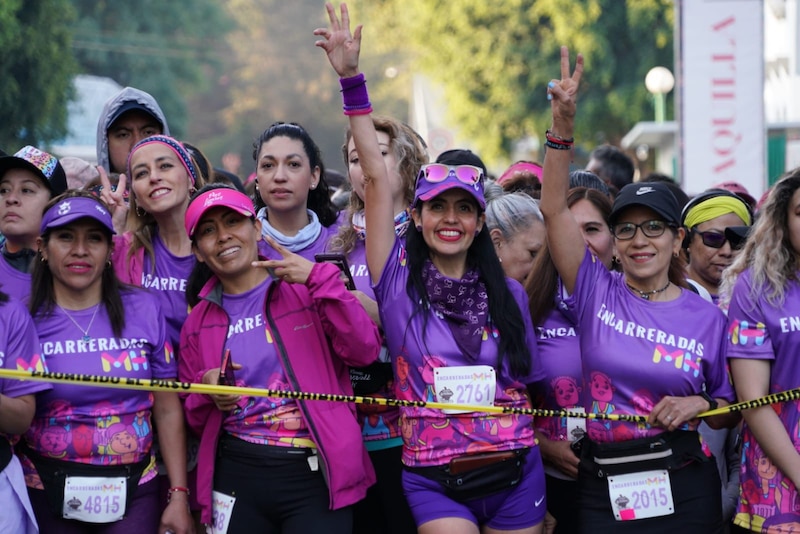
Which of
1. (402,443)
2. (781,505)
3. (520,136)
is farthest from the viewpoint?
(520,136)

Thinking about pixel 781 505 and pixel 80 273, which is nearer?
pixel 781 505

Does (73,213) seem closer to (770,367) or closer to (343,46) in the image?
(343,46)

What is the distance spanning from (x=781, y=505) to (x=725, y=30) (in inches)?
371

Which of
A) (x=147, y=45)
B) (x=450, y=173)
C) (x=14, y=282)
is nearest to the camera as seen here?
(x=450, y=173)

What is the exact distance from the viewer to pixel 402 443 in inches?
206

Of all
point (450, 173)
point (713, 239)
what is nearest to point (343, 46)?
point (450, 173)

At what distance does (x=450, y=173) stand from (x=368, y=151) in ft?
1.21

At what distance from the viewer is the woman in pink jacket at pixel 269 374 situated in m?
4.71

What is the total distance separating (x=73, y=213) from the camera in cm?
486

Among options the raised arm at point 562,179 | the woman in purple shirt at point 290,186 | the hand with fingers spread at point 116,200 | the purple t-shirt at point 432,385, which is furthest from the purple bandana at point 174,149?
the raised arm at point 562,179

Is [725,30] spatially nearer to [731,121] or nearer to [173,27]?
[731,121]

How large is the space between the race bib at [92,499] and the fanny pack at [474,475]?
4.21 ft

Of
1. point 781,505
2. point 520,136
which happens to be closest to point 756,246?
point 781,505

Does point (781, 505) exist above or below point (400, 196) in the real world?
below
